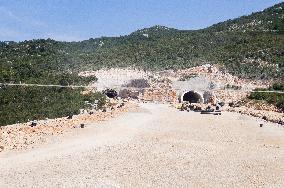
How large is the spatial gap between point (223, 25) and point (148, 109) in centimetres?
7876

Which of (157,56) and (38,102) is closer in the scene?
(38,102)

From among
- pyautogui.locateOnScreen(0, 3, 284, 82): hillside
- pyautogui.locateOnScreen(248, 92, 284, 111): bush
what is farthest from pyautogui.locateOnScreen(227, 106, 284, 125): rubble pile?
pyautogui.locateOnScreen(0, 3, 284, 82): hillside

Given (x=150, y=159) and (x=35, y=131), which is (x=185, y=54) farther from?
(x=150, y=159)

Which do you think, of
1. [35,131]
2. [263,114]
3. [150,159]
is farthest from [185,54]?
[150,159]

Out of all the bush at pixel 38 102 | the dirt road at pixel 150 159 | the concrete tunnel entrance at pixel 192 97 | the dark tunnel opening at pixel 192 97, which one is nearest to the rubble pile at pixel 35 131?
the dirt road at pixel 150 159

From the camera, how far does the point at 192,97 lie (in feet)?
197

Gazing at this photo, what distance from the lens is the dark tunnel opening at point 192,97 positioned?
190ft

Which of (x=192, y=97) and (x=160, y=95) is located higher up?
(x=160, y=95)

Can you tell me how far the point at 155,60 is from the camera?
86000 mm

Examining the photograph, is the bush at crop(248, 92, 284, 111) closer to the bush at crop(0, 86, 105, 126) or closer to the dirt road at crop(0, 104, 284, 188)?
the dirt road at crop(0, 104, 284, 188)

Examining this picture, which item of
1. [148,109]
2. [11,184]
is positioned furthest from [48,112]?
[11,184]

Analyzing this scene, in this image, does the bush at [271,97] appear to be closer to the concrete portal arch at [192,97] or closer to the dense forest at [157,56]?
the concrete portal arch at [192,97]

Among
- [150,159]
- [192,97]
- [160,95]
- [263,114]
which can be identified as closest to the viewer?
[150,159]

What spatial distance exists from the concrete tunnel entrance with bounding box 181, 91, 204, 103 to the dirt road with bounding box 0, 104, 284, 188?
2059cm
